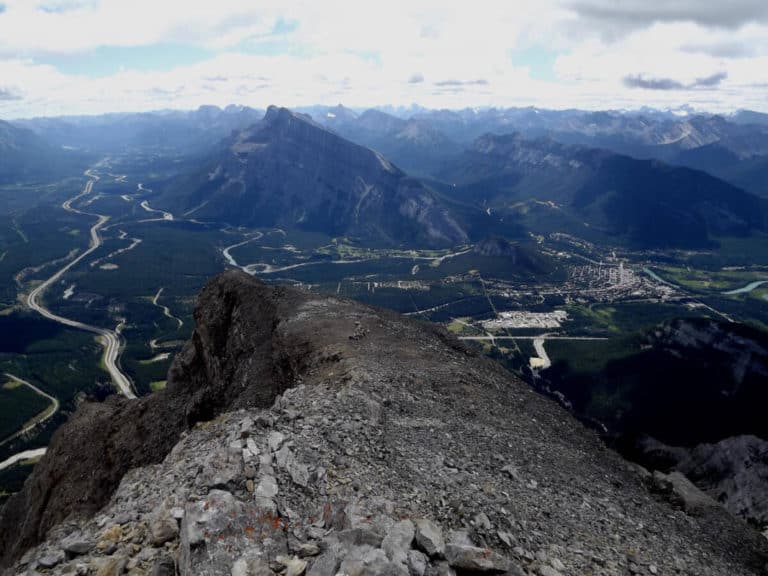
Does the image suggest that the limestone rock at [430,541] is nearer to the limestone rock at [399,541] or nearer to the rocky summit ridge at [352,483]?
the rocky summit ridge at [352,483]

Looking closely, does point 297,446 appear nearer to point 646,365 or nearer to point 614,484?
point 614,484

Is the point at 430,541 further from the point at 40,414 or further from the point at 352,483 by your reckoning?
the point at 40,414

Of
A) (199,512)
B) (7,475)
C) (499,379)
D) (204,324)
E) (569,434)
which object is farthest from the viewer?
(7,475)

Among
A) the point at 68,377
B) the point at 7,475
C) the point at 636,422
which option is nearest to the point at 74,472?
the point at 7,475

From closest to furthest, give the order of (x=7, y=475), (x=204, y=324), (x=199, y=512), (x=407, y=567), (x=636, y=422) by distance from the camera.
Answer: (x=407, y=567)
(x=199, y=512)
(x=204, y=324)
(x=7, y=475)
(x=636, y=422)

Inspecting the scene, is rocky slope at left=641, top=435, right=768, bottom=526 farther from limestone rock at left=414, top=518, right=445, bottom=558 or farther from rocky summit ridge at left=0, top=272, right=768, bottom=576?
limestone rock at left=414, top=518, right=445, bottom=558

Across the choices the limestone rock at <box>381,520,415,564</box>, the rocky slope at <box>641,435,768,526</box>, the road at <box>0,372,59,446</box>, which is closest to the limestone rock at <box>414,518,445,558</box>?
the limestone rock at <box>381,520,415,564</box>

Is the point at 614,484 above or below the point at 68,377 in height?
above
